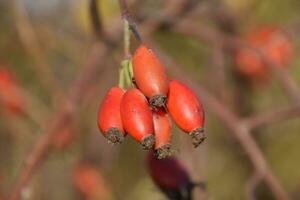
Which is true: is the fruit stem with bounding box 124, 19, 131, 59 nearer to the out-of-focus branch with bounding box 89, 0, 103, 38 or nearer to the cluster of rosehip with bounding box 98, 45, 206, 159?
the cluster of rosehip with bounding box 98, 45, 206, 159

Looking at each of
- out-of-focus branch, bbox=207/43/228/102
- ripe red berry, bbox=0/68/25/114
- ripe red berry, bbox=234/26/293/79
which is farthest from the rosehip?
ripe red berry, bbox=234/26/293/79

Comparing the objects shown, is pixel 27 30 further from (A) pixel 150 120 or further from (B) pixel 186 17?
(A) pixel 150 120

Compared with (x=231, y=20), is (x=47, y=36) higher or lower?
lower

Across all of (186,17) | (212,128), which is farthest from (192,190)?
(212,128)

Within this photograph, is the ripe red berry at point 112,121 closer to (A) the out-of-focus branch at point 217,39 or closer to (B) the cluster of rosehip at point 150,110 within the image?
(B) the cluster of rosehip at point 150,110

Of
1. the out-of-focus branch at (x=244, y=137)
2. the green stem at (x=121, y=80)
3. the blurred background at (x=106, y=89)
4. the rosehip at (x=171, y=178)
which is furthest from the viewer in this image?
the blurred background at (x=106, y=89)

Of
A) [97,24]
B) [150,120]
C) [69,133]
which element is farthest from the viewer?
[69,133]

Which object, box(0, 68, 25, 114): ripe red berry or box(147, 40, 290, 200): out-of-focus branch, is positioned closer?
box(147, 40, 290, 200): out-of-focus branch

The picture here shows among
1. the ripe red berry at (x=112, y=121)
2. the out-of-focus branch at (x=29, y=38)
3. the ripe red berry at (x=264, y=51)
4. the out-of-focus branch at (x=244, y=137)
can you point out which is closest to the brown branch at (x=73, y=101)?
the out-of-focus branch at (x=244, y=137)
